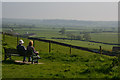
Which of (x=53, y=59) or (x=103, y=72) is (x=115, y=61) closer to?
(x=103, y=72)

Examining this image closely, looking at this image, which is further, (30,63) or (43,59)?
(43,59)

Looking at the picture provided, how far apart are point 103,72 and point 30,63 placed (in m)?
4.71

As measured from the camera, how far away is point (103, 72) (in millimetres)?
10656

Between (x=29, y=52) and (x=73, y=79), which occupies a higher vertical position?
(x=29, y=52)

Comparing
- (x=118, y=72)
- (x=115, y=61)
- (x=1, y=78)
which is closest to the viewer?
(x=1, y=78)

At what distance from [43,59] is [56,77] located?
21.7 feet

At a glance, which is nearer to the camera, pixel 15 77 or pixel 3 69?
pixel 15 77

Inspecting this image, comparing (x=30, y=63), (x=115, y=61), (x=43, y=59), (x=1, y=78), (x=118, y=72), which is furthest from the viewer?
(x=43, y=59)

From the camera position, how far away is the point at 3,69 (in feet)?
36.7

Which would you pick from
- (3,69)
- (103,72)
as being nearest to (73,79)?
(103,72)

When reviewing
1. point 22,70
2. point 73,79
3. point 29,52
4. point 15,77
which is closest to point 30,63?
point 29,52

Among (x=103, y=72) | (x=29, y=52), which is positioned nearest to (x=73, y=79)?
(x=103, y=72)

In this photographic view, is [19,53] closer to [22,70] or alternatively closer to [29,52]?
[29,52]

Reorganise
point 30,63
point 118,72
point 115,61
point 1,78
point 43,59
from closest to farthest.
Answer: point 1,78
point 118,72
point 115,61
point 30,63
point 43,59
